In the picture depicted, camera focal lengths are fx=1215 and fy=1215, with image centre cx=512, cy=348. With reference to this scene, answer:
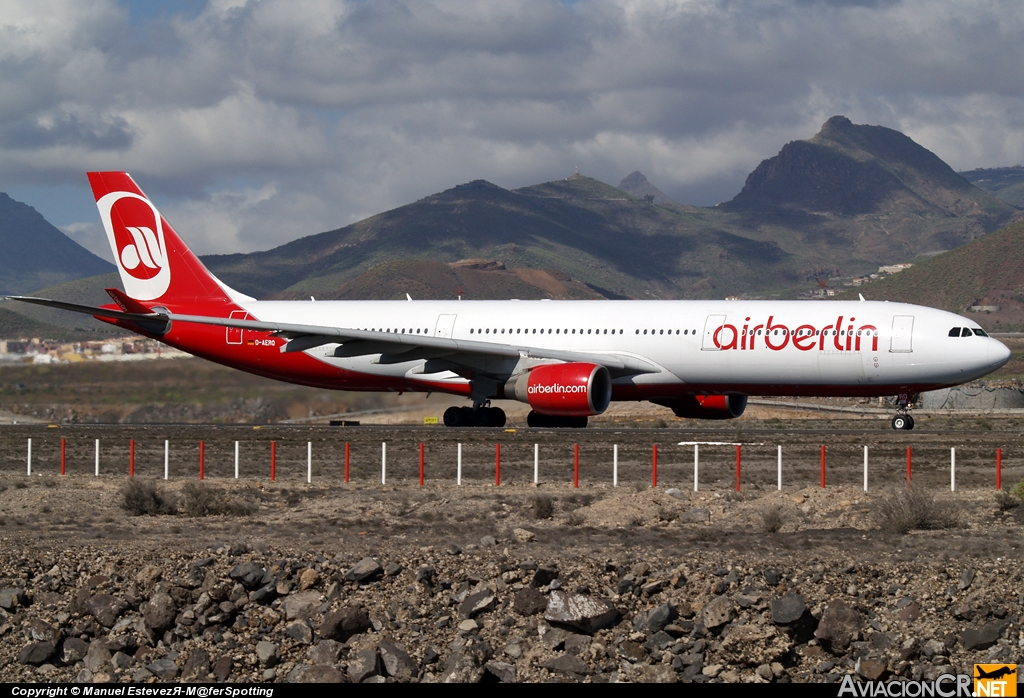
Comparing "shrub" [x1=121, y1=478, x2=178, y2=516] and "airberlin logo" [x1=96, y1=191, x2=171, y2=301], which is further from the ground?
"airberlin logo" [x1=96, y1=191, x2=171, y2=301]

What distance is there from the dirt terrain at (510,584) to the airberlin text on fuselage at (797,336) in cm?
1060

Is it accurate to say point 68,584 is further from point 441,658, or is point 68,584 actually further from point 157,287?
point 157,287

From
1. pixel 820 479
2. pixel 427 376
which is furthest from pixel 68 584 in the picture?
pixel 427 376

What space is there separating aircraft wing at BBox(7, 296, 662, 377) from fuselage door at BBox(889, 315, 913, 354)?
662cm

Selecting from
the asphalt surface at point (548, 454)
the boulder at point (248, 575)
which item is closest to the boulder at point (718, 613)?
the boulder at point (248, 575)

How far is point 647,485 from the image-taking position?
23.4 m

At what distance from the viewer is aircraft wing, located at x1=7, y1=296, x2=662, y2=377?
3428 centimetres

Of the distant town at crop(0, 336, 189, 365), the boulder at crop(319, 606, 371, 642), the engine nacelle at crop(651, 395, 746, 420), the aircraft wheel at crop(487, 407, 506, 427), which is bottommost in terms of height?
the boulder at crop(319, 606, 371, 642)

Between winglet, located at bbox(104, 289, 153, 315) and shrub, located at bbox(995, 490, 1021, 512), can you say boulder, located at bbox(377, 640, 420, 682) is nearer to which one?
shrub, located at bbox(995, 490, 1021, 512)

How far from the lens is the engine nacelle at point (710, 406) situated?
121 feet

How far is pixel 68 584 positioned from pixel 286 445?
16853 millimetres

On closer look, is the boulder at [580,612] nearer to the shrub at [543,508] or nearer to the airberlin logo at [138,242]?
the shrub at [543,508]

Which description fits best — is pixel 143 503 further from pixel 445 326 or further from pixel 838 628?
pixel 445 326

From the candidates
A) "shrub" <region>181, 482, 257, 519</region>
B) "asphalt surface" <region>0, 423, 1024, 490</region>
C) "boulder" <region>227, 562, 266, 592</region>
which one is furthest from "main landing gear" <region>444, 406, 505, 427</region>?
"boulder" <region>227, 562, 266, 592</region>
